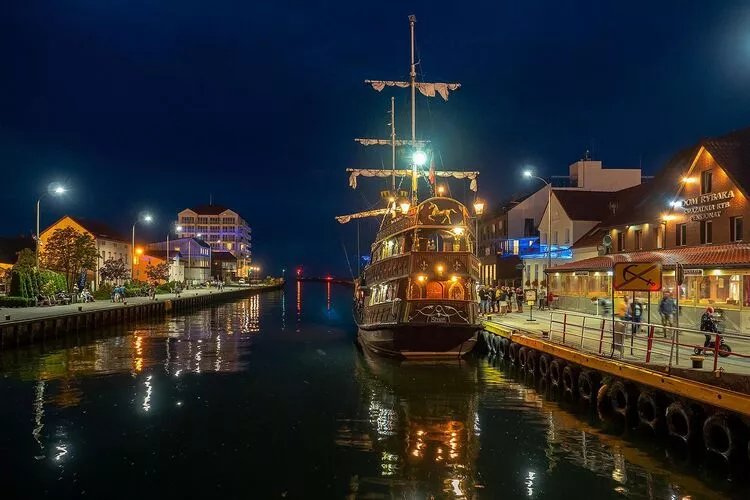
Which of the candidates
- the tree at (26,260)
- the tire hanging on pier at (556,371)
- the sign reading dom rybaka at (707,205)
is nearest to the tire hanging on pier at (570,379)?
the tire hanging on pier at (556,371)

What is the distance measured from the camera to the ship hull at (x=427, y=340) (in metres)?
33.3

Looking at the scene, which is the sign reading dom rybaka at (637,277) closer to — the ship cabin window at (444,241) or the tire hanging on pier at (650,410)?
the tire hanging on pier at (650,410)

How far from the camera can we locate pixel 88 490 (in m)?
14.4

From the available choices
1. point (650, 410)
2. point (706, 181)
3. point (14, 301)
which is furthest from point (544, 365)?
point (14, 301)

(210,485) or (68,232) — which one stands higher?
(68,232)

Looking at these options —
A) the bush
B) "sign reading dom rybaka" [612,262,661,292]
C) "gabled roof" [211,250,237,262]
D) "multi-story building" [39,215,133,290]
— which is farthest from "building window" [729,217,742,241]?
"gabled roof" [211,250,237,262]

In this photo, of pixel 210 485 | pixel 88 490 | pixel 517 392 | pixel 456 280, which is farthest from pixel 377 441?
pixel 456 280

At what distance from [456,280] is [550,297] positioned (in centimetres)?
1972

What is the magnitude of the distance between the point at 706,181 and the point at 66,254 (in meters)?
66.2

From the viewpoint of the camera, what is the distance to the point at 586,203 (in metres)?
61.0

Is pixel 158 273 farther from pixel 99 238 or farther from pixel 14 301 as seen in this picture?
pixel 14 301

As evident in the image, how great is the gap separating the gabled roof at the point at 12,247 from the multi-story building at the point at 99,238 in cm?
196

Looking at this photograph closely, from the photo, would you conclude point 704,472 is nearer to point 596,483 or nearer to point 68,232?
point 596,483

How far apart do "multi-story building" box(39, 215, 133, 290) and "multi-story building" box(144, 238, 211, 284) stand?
1524cm
